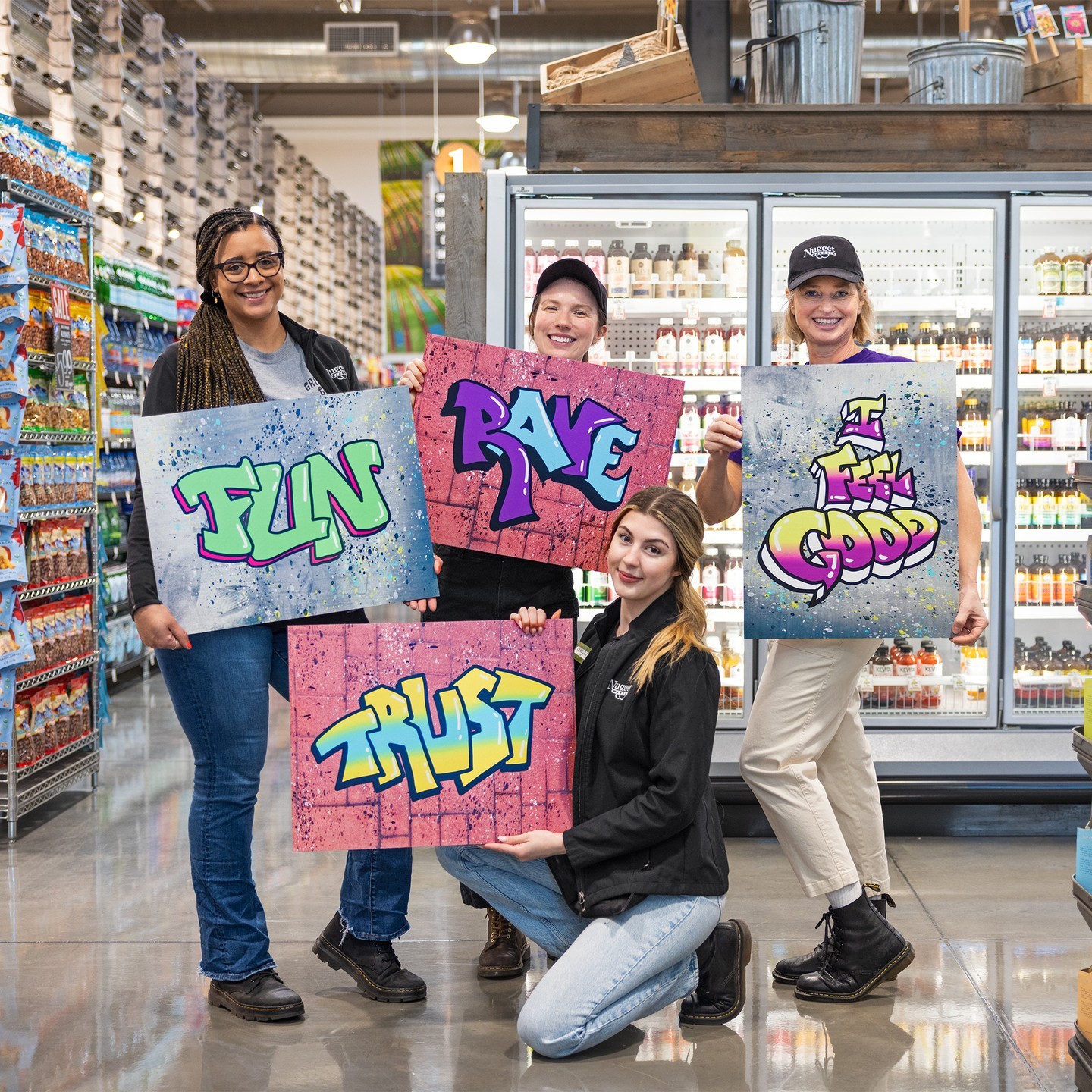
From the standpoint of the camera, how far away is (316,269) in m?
14.8

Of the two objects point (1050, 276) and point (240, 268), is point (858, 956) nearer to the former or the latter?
point (240, 268)

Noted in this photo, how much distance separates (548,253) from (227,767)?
119 inches

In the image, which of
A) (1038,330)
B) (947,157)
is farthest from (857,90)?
(1038,330)

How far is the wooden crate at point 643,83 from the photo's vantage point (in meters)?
4.42

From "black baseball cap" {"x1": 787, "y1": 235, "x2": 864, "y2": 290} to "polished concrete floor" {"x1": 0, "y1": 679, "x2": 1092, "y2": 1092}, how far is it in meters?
1.74

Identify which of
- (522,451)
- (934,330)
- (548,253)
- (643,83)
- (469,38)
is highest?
(469,38)

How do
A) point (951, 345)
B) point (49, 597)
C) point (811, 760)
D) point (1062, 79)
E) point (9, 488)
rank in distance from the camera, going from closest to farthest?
point (811, 760)
point (9, 488)
point (1062, 79)
point (49, 597)
point (951, 345)

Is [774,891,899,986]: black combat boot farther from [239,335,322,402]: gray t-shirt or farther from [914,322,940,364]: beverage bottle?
[914,322,940,364]: beverage bottle

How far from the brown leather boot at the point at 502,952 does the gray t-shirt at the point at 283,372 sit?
139 centimetres

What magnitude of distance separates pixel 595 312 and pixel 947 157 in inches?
86.0

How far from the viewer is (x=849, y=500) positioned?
2955 millimetres

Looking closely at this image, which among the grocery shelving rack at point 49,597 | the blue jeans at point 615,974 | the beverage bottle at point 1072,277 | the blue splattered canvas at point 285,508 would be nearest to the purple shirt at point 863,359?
the blue splattered canvas at point 285,508

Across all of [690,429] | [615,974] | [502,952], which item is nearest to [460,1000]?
[502,952]

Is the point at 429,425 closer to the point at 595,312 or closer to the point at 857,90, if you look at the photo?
the point at 595,312
